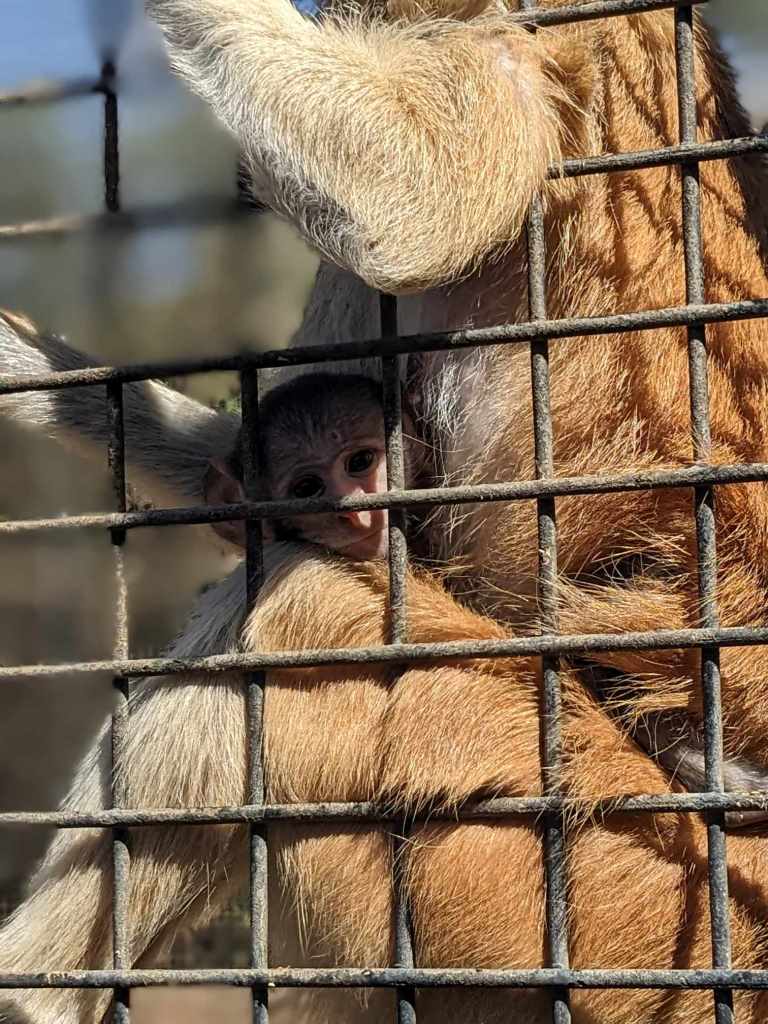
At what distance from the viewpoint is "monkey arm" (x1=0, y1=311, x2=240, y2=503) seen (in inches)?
148

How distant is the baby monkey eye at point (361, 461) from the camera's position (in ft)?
11.3

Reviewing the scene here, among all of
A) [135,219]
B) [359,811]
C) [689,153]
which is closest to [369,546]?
[359,811]

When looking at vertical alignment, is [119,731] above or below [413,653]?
below

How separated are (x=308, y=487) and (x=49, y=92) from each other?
3.75 ft

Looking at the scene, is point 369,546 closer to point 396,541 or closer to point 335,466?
point 335,466

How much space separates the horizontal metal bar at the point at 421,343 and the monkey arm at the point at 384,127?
7.3 inches

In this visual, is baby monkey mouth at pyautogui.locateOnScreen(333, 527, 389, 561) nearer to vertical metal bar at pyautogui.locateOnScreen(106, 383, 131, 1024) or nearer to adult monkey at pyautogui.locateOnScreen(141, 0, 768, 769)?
adult monkey at pyautogui.locateOnScreen(141, 0, 768, 769)

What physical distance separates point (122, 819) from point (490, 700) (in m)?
0.77

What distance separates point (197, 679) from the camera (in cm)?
285

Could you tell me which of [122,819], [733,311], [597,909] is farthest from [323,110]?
[597,909]

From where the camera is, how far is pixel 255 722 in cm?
266

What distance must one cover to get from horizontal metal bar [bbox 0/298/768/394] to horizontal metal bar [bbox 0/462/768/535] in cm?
26

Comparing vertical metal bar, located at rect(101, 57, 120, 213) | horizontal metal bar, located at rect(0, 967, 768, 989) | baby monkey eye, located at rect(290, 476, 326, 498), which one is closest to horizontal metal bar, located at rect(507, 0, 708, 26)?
vertical metal bar, located at rect(101, 57, 120, 213)

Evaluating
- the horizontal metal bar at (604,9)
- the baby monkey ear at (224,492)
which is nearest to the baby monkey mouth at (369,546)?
the baby monkey ear at (224,492)
